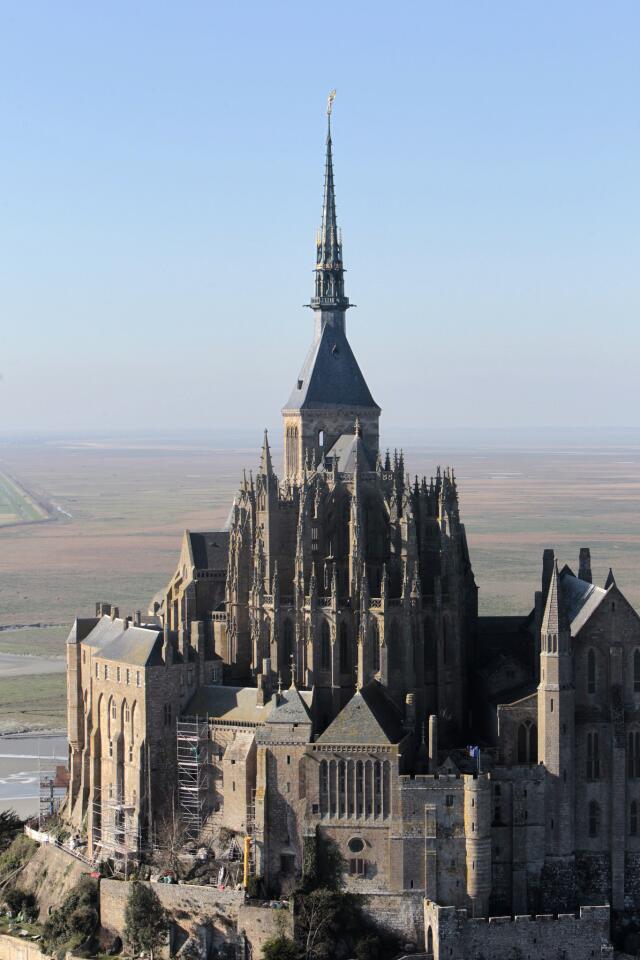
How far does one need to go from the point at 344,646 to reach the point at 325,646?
942 mm

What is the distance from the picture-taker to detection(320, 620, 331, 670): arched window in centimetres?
8694

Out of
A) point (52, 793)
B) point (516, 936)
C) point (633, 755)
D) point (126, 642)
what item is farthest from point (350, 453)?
point (516, 936)

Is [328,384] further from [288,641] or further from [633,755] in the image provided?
[633,755]

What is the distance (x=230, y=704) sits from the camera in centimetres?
8438

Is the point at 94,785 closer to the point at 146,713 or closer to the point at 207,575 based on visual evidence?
the point at 146,713

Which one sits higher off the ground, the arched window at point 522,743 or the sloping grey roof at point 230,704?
the sloping grey roof at point 230,704

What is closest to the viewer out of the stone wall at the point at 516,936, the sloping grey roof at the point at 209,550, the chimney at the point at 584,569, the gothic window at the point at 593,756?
the stone wall at the point at 516,936

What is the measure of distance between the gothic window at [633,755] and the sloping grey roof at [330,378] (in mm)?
25551

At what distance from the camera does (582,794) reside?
80.8m

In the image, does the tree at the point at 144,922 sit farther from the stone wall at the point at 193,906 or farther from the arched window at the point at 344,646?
the arched window at the point at 344,646

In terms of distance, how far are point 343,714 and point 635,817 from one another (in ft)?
47.5

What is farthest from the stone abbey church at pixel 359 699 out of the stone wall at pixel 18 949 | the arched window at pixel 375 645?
the stone wall at pixel 18 949

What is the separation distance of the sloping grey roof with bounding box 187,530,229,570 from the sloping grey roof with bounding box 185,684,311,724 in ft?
36.1

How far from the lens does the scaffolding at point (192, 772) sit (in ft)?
274
